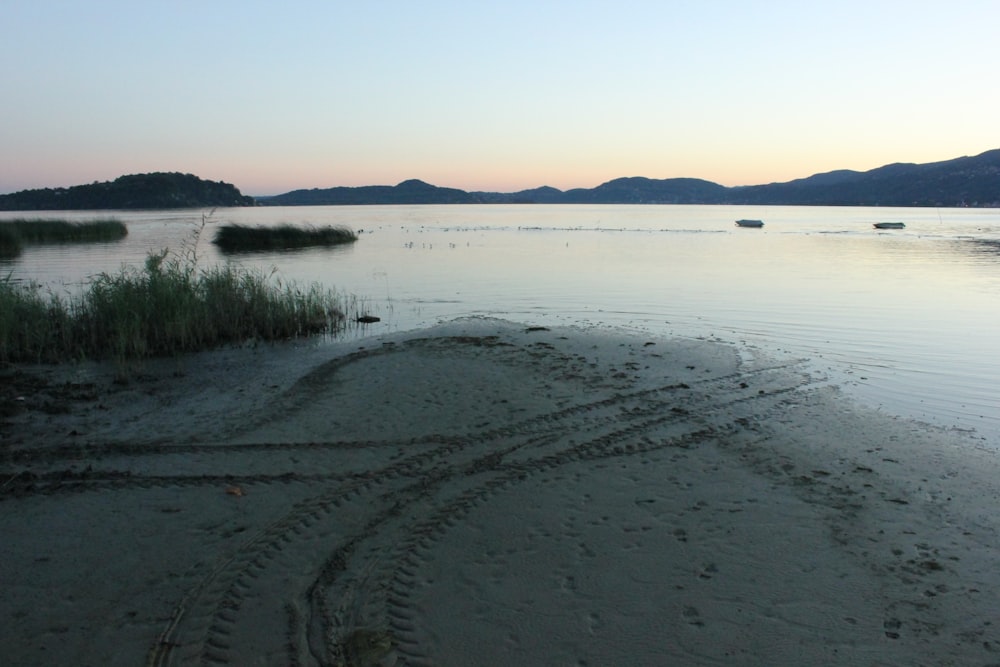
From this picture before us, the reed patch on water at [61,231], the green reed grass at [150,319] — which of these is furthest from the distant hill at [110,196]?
the green reed grass at [150,319]

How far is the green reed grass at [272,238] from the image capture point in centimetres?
4594

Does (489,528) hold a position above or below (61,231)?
below

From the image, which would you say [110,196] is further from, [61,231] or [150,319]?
[150,319]

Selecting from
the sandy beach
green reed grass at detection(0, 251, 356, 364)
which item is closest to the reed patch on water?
green reed grass at detection(0, 251, 356, 364)

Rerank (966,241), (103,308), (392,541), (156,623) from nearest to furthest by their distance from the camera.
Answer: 1. (156,623)
2. (392,541)
3. (103,308)
4. (966,241)

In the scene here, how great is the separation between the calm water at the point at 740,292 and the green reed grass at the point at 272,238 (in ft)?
6.01

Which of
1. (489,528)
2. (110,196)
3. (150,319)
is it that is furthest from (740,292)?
(110,196)

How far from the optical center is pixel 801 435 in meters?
8.84

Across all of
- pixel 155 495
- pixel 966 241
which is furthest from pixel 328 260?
pixel 966 241

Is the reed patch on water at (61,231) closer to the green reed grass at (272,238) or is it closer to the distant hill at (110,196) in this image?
the green reed grass at (272,238)

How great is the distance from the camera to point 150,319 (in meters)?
14.4

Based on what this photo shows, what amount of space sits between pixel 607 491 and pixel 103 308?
12.6 meters

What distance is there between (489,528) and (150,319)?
1145 cm

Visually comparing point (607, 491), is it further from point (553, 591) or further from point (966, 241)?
point (966, 241)
